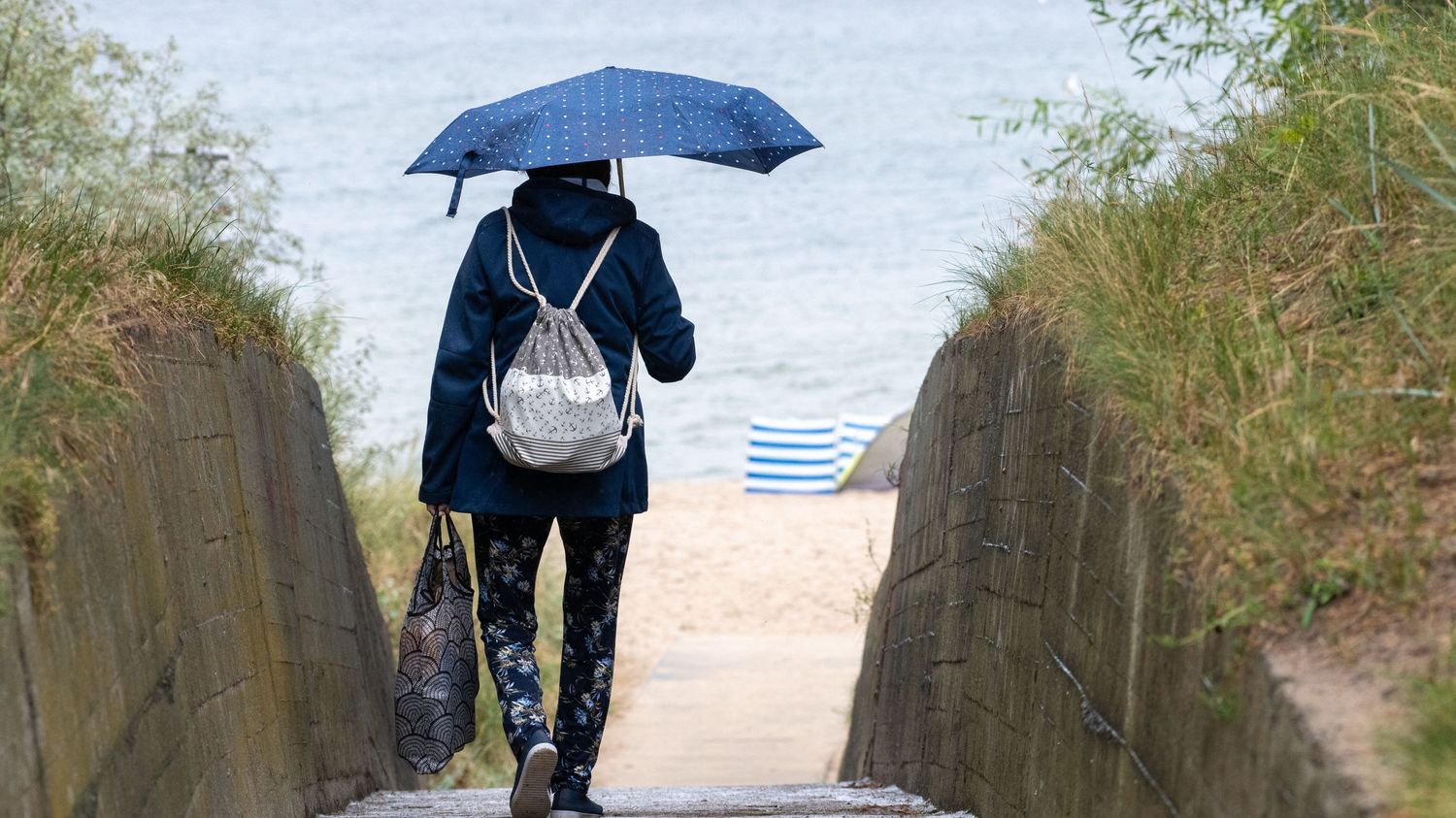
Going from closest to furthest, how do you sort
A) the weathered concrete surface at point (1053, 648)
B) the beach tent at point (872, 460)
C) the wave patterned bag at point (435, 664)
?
1. the weathered concrete surface at point (1053, 648)
2. the wave patterned bag at point (435, 664)
3. the beach tent at point (872, 460)

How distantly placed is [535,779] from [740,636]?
9.17 metres

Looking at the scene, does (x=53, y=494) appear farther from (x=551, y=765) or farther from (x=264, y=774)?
(x=551, y=765)

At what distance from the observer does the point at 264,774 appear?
3.87m

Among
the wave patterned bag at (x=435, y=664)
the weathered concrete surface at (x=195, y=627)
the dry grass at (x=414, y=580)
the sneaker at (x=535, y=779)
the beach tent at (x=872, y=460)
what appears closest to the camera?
the weathered concrete surface at (x=195, y=627)

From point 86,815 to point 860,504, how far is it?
17027 millimetres

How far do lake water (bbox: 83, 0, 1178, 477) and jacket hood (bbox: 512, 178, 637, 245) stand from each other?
1910 millimetres

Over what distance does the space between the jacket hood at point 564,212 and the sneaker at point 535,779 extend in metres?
1.34

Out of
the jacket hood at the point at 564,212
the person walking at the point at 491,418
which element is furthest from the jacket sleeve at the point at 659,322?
Result: the jacket hood at the point at 564,212

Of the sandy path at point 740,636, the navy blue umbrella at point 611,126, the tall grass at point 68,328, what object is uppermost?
the navy blue umbrella at point 611,126

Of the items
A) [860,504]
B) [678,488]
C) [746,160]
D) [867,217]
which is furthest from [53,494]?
[867,217]

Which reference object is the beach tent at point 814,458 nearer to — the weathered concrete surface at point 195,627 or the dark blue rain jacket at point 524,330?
the weathered concrete surface at point 195,627

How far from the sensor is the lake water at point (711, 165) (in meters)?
33.7

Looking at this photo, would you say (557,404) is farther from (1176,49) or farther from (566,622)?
(1176,49)

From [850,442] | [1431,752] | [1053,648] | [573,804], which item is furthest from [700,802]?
[850,442]
